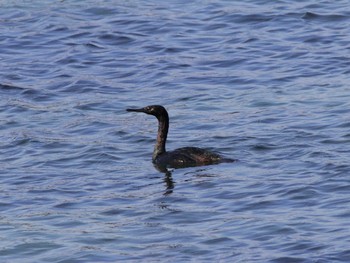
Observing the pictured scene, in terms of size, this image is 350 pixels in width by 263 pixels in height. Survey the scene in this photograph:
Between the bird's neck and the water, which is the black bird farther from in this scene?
the water

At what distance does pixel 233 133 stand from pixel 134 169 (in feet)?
6.44

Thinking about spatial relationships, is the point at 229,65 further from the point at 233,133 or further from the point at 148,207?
the point at 148,207

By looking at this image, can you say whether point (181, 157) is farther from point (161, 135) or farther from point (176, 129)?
point (176, 129)

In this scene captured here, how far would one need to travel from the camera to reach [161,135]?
1775 cm

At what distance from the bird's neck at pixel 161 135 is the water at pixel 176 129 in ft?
0.70

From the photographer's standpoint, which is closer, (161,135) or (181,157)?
(181,157)

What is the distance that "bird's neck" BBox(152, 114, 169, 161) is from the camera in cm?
1750

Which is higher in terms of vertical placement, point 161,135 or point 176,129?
point 161,135

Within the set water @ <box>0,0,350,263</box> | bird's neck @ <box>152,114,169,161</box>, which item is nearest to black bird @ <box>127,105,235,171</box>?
bird's neck @ <box>152,114,169,161</box>

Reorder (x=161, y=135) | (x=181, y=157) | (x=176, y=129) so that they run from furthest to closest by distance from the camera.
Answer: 1. (x=176, y=129)
2. (x=161, y=135)
3. (x=181, y=157)

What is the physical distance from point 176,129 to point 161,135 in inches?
49.4

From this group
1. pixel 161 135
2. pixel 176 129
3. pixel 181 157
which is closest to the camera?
pixel 181 157

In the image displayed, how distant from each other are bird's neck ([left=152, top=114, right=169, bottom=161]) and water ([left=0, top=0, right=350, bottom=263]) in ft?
0.70

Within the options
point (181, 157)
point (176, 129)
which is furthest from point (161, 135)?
point (176, 129)
